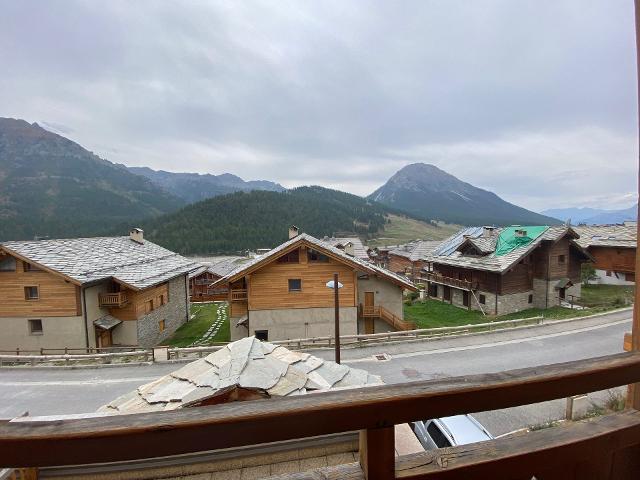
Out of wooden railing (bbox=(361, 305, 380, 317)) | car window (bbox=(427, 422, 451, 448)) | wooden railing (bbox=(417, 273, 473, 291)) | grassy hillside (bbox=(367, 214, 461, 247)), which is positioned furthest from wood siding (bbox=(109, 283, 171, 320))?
grassy hillside (bbox=(367, 214, 461, 247))

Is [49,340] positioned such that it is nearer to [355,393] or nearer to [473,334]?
[473,334]

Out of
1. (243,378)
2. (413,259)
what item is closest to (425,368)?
(243,378)

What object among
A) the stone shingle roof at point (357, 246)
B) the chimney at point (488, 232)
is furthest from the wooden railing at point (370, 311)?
the chimney at point (488, 232)

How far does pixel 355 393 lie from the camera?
1318 mm

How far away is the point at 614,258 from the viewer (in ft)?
131

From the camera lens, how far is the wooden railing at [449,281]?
107 feet

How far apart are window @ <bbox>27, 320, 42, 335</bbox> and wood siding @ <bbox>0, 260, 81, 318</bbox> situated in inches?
19.8

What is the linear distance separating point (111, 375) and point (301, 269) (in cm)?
1170

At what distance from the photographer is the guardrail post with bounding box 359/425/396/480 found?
1.25m

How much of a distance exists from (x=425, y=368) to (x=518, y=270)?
71.4ft

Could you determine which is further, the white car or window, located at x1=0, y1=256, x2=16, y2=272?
window, located at x1=0, y1=256, x2=16, y2=272

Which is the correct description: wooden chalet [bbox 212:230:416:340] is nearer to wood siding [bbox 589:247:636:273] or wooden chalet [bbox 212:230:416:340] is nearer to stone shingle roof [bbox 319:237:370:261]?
stone shingle roof [bbox 319:237:370:261]

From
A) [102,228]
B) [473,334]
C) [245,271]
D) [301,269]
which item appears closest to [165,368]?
[245,271]

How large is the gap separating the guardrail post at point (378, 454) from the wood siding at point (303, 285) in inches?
836
